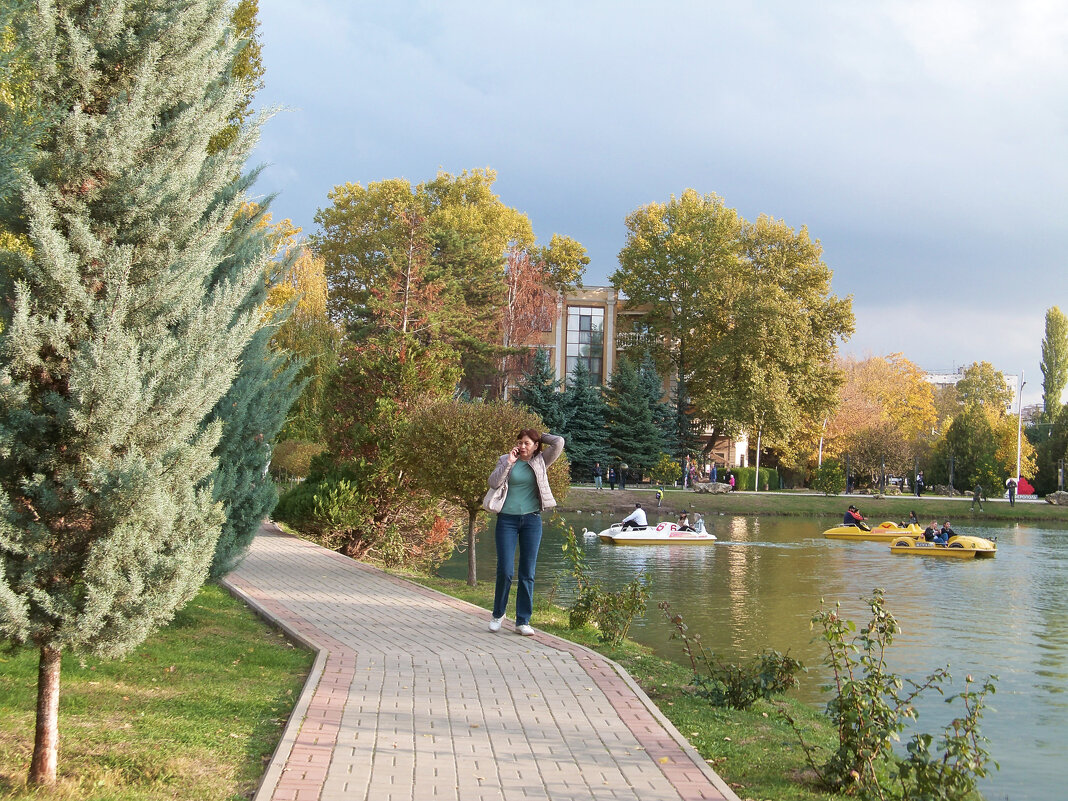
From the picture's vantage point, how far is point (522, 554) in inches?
402

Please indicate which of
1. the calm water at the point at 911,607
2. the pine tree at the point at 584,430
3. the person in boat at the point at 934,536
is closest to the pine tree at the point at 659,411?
the pine tree at the point at 584,430

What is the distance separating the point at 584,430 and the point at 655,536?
24.1 metres

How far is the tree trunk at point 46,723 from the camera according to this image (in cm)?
507

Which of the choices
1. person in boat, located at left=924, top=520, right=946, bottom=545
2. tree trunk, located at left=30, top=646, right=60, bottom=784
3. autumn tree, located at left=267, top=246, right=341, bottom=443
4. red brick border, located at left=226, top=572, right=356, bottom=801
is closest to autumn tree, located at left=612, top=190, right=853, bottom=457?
person in boat, located at left=924, top=520, right=946, bottom=545

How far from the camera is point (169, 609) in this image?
5223 millimetres

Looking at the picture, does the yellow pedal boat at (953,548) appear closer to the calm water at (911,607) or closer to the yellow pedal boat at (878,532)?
the calm water at (911,607)

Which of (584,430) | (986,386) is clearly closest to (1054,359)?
(986,386)

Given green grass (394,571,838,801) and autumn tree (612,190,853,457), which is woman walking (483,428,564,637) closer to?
green grass (394,571,838,801)

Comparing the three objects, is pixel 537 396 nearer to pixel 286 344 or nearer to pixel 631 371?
pixel 631 371

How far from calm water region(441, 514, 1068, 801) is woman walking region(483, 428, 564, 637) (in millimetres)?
2134

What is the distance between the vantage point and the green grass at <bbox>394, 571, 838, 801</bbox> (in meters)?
6.06

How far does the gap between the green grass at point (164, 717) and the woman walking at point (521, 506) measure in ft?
7.57

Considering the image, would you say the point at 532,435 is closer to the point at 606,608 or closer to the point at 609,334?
the point at 606,608

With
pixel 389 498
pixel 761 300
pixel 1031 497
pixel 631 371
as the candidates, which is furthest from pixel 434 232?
pixel 1031 497
